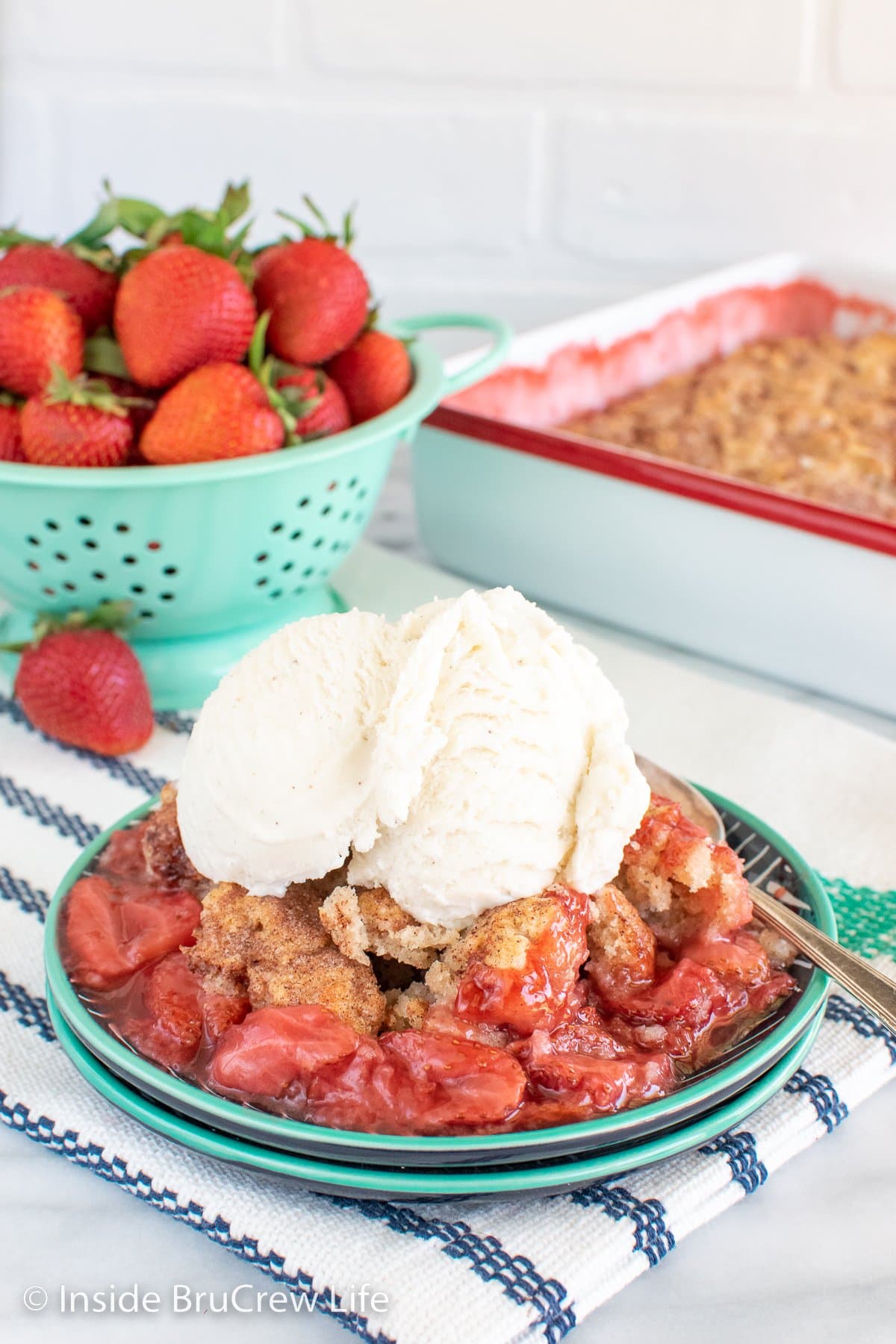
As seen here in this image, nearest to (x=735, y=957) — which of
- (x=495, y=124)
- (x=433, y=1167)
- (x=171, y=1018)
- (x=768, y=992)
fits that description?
(x=768, y=992)

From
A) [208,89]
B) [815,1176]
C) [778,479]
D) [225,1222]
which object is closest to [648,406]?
[778,479]

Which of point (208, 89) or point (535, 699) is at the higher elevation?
point (208, 89)

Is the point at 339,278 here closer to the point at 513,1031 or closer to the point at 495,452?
the point at 495,452

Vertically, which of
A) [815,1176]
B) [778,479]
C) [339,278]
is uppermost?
[339,278]

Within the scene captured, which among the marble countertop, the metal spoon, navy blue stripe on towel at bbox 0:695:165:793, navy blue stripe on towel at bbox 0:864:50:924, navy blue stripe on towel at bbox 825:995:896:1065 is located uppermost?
the metal spoon

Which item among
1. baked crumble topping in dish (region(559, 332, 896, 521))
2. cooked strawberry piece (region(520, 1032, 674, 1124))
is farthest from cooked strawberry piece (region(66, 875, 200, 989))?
baked crumble topping in dish (region(559, 332, 896, 521))

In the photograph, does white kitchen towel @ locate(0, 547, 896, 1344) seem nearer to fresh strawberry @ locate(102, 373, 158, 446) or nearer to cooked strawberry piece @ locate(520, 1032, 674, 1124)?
cooked strawberry piece @ locate(520, 1032, 674, 1124)

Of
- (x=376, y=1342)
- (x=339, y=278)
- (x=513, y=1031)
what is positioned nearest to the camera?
(x=376, y=1342)
